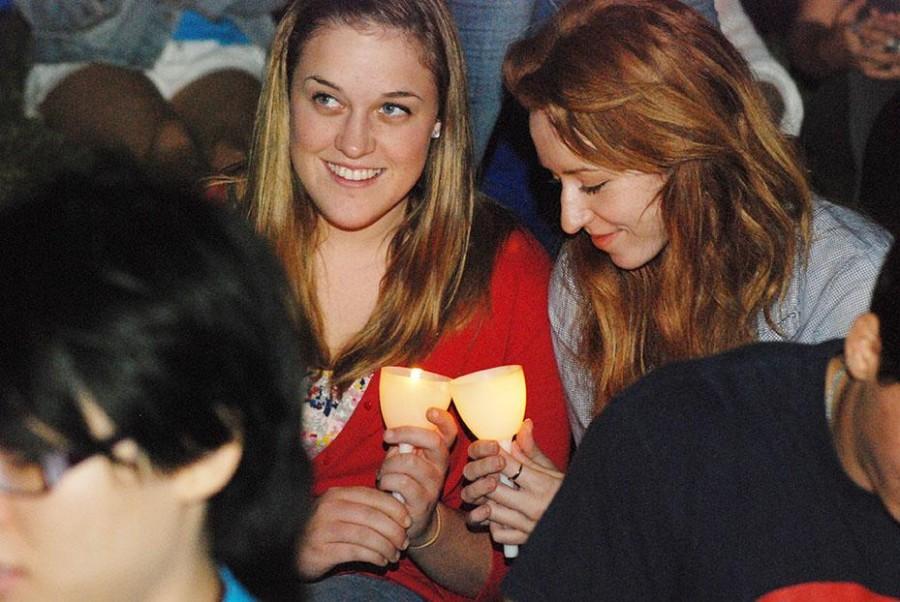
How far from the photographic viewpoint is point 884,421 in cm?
153

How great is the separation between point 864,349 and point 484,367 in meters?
1.11

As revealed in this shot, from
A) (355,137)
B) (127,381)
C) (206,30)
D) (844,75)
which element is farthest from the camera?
(206,30)

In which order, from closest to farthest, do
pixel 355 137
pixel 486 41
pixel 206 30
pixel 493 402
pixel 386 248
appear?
pixel 493 402 < pixel 355 137 < pixel 386 248 < pixel 486 41 < pixel 206 30

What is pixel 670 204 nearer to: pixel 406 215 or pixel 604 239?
pixel 604 239

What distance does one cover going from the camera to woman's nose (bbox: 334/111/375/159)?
8.34ft

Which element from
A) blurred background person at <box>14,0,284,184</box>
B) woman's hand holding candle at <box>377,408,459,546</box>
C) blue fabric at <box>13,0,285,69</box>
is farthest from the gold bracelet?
blue fabric at <box>13,0,285,69</box>

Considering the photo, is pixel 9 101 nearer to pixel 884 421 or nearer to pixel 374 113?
pixel 374 113

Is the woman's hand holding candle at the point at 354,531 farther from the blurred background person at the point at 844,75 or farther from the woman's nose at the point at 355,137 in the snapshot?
the blurred background person at the point at 844,75

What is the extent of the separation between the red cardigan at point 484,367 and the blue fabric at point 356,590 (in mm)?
58

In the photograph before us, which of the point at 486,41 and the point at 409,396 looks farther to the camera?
the point at 486,41

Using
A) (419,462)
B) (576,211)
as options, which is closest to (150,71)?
(576,211)

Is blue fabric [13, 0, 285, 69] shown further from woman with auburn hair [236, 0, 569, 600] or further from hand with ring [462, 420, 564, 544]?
hand with ring [462, 420, 564, 544]

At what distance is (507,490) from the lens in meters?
2.34

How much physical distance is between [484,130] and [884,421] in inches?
67.4
